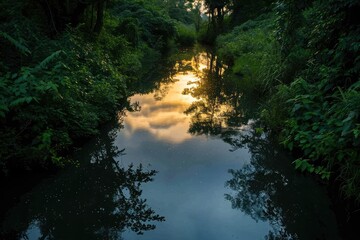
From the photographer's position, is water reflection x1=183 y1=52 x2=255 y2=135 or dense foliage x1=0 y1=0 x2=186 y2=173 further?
water reflection x1=183 y1=52 x2=255 y2=135

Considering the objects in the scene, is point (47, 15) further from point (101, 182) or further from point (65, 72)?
point (101, 182)

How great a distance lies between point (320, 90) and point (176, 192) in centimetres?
408

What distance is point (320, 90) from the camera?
7820 millimetres

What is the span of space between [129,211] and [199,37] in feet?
136

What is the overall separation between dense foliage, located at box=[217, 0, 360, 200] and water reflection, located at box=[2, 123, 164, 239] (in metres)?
3.10

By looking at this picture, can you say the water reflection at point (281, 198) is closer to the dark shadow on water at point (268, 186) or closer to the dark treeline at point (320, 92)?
the dark shadow on water at point (268, 186)

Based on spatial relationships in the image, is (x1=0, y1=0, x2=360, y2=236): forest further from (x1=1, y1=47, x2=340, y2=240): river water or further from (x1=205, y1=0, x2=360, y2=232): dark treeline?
(x1=1, y1=47, x2=340, y2=240): river water

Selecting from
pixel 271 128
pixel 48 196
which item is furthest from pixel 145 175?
pixel 271 128

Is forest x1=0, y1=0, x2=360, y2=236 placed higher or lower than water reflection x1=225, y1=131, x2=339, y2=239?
higher

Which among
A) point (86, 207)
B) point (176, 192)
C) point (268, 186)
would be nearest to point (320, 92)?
point (268, 186)

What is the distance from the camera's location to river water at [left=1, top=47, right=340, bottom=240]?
534 cm

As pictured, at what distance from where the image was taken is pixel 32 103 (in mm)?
6988

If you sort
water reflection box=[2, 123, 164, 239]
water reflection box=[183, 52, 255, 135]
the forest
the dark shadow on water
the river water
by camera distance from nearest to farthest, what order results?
water reflection box=[2, 123, 164, 239], the river water, the dark shadow on water, the forest, water reflection box=[183, 52, 255, 135]

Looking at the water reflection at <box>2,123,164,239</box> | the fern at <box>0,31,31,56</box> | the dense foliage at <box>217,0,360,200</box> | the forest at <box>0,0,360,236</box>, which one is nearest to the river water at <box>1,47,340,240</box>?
the water reflection at <box>2,123,164,239</box>
